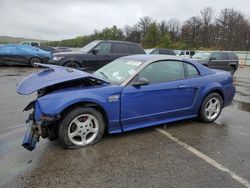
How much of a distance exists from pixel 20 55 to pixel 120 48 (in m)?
7.88

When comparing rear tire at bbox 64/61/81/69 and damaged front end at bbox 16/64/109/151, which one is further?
rear tire at bbox 64/61/81/69

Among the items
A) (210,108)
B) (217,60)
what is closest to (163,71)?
(210,108)

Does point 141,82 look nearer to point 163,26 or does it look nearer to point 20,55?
point 20,55

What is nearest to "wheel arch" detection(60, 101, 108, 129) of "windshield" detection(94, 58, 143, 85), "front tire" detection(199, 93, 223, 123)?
"windshield" detection(94, 58, 143, 85)

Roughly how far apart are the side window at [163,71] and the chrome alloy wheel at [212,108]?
3.15 feet

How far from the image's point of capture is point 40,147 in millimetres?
4367

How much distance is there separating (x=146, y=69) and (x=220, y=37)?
65280mm

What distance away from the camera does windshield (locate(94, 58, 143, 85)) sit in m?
4.95

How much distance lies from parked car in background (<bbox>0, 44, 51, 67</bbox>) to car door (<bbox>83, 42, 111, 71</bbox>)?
257 inches

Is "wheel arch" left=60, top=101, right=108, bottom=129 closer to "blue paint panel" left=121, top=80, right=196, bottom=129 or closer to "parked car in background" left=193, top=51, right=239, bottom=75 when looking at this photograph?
"blue paint panel" left=121, top=80, right=196, bottom=129

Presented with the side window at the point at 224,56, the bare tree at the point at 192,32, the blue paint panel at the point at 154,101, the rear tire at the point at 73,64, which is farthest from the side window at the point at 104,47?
the bare tree at the point at 192,32

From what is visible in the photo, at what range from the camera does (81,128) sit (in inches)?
172

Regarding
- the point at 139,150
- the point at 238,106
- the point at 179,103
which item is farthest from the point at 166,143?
the point at 238,106

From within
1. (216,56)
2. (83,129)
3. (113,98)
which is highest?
(216,56)
